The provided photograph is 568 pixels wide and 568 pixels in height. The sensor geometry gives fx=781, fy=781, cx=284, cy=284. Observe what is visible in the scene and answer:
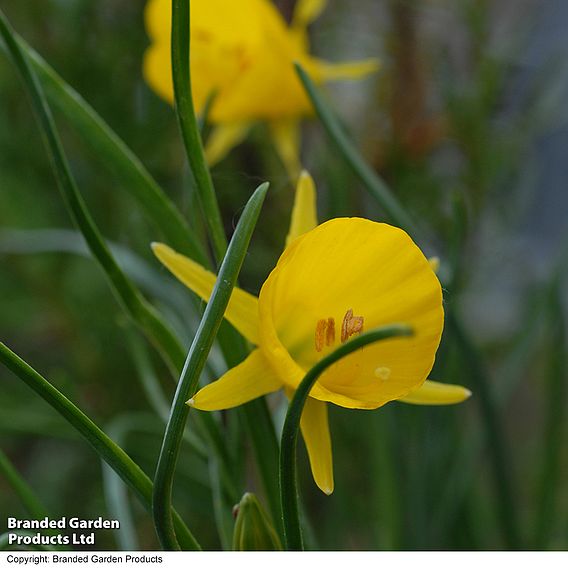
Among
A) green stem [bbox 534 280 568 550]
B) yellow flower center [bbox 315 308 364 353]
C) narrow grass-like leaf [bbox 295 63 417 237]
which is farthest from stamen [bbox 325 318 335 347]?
green stem [bbox 534 280 568 550]

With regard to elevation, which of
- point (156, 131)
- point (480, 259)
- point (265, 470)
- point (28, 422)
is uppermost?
point (156, 131)

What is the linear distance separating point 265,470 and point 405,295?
121mm

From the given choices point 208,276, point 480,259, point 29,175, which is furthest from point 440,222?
point 208,276

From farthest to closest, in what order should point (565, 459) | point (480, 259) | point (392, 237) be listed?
point (565, 459) → point (480, 259) → point (392, 237)

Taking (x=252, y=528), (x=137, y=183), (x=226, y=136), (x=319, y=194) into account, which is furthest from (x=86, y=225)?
(x=319, y=194)

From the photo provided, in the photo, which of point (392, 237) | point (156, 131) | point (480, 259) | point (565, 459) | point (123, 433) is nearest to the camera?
point (392, 237)

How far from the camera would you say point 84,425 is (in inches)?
9.7

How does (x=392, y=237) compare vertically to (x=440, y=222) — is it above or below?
below

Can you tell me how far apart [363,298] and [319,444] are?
6 centimetres

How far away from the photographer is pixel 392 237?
0.26m

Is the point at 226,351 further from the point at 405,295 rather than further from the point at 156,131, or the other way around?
the point at 156,131

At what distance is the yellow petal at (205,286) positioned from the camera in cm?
30

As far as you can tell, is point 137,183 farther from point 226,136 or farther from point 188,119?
point 226,136

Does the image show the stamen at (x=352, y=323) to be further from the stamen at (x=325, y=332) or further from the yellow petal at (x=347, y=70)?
the yellow petal at (x=347, y=70)
